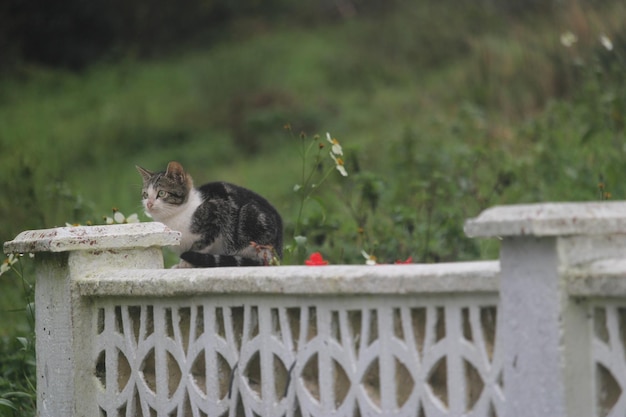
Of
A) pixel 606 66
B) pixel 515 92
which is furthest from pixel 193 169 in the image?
pixel 606 66

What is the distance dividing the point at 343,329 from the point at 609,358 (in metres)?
0.74

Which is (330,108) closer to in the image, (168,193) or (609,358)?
(168,193)

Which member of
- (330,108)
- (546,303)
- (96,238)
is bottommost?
(546,303)

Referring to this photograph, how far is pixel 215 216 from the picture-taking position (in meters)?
4.11

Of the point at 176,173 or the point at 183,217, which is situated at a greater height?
the point at 176,173

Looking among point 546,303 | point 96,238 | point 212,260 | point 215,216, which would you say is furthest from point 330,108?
point 546,303

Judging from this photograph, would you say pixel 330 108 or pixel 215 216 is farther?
pixel 330 108

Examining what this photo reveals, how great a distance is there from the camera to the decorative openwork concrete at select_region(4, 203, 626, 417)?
2297 mm

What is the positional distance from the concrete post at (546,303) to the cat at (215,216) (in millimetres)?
1722

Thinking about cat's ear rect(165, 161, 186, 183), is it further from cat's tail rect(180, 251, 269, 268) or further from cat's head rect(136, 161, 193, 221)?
cat's tail rect(180, 251, 269, 268)

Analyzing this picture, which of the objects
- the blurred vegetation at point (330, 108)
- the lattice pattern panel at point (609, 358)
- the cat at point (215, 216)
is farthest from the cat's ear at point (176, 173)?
the lattice pattern panel at point (609, 358)

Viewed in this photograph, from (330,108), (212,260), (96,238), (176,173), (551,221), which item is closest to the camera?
(551,221)

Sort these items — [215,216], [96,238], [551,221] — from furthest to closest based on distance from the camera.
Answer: [215,216]
[96,238]
[551,221]

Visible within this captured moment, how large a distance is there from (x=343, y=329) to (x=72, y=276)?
3.93 feet
